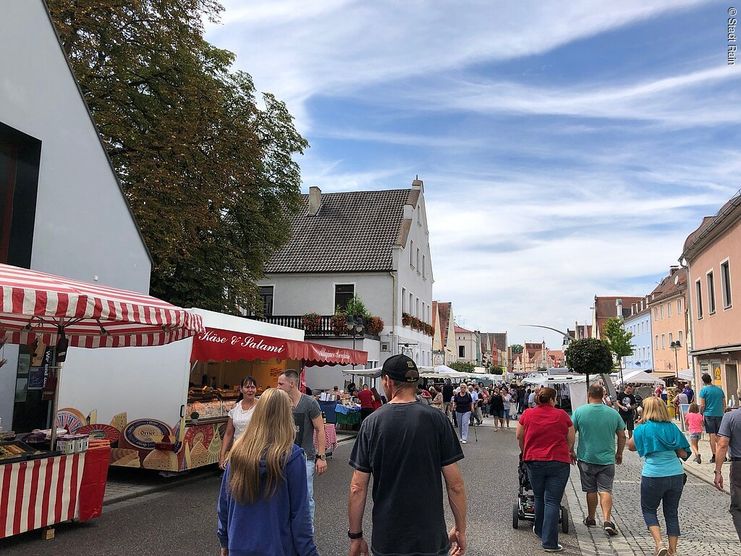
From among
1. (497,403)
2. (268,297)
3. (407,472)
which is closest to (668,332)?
(497,403)

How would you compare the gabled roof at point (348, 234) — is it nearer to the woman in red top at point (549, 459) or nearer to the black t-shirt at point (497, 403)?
the black t-shirt at point (497, 403)

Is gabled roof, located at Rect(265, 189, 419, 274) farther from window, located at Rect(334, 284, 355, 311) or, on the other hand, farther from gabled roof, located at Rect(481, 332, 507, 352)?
gabled roof, located at Rect(481, 332, 507, 352)

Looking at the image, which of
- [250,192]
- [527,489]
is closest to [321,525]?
[527,489]

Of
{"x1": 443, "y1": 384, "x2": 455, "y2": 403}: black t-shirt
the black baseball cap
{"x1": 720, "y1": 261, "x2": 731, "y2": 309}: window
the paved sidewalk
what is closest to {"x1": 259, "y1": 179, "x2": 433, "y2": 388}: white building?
{"x1": 443, "y1": 384, "x2": 455, "y2": 403}: black t-shirt

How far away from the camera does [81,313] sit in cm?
620

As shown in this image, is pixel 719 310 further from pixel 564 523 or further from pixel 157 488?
pixel 157 488

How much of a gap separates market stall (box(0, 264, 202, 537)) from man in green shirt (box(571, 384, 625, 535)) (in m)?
5.07

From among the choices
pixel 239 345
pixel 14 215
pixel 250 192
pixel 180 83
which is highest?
pixel 180 83

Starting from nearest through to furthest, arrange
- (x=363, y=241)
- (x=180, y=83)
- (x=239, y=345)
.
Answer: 1. (x=239, y=345)
2. (x=180, y=83)
3. (x=363, y=241)

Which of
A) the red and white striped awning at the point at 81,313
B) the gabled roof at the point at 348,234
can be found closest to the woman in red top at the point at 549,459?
the red and white striped awning at the point at 81,313

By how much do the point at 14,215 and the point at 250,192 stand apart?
1178 cm

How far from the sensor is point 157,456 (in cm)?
1027

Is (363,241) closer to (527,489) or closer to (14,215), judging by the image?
(14,215)

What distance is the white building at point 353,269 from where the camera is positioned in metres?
32.0
